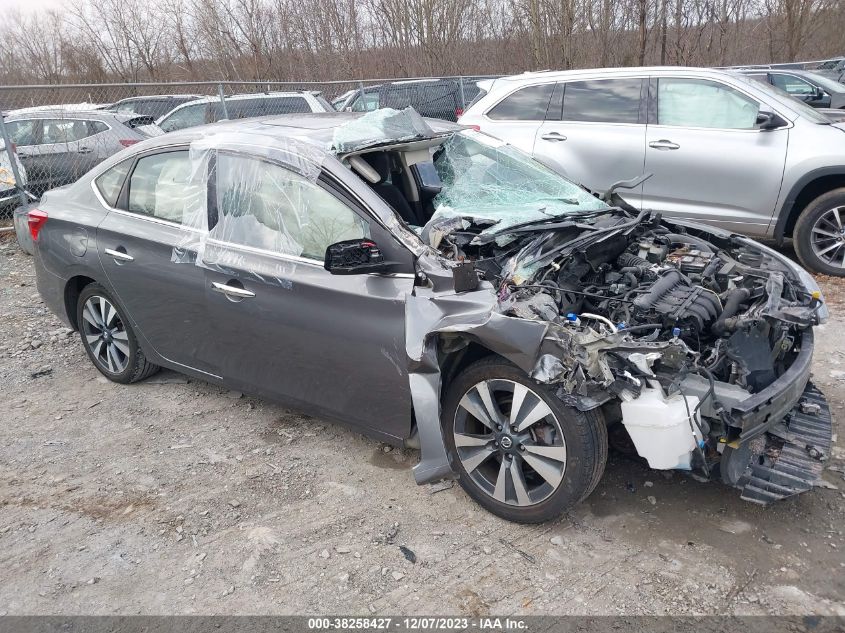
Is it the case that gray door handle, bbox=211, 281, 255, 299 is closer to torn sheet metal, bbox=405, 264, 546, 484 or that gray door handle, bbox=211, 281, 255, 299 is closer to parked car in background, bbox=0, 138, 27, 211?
torn sheet metal, bbox=405, 264, 546, 484

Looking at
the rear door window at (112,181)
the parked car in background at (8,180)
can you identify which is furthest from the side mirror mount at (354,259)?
the parked car in background at (8,180)

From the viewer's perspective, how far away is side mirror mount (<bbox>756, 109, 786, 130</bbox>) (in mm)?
5998

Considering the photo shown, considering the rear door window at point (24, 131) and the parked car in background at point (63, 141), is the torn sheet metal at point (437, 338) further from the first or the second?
the rear door window at point (24, 131)

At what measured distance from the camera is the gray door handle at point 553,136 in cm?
697

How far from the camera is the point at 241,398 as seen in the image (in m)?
4.46

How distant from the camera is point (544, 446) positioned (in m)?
2.87

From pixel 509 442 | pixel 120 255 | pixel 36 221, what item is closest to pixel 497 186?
pixel 509 442

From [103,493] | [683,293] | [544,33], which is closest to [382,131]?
[683,293]

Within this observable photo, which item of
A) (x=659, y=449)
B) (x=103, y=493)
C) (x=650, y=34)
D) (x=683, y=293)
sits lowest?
(x=103, y=493)

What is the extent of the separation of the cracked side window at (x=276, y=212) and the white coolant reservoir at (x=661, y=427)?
148 centimetres

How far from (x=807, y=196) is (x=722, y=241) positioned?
2.83 metres

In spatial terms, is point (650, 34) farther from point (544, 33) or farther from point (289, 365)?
point (289, 365)

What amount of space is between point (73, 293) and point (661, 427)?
13.3 ft

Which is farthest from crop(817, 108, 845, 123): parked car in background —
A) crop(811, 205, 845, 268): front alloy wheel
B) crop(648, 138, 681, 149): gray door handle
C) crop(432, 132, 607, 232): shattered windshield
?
crop(432, 132, 607, 232): shattered windshield
